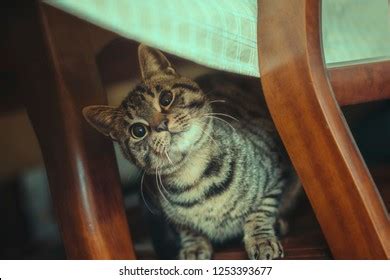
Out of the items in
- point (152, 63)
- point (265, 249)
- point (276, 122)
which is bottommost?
point (265, 249)

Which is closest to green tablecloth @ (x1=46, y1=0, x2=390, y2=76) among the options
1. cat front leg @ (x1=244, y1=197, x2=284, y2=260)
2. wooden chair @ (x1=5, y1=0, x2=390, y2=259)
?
wooden chair @ (x1=5, y1=0, x2=390, y2=259)

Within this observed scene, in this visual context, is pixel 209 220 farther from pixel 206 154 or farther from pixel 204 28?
pixel 204 28

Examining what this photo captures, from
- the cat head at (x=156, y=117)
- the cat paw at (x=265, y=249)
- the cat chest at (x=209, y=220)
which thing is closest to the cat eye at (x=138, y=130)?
the cat head at (x=156, y=117)

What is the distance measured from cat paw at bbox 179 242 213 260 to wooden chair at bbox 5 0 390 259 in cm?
10

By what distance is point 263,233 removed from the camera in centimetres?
67

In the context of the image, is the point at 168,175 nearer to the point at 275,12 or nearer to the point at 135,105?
A: the point at 135,105

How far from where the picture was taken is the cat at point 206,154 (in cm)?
66

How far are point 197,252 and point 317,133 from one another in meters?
0.25

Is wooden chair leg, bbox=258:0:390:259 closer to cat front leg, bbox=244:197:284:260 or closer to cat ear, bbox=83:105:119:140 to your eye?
cat front leg, bbox=244:197:284:260

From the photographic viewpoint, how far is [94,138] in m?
0.64

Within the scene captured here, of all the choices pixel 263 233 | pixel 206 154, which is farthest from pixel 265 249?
pixel 206 154

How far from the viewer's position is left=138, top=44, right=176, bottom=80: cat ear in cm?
66

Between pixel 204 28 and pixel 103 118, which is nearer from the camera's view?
pixel 204 28
